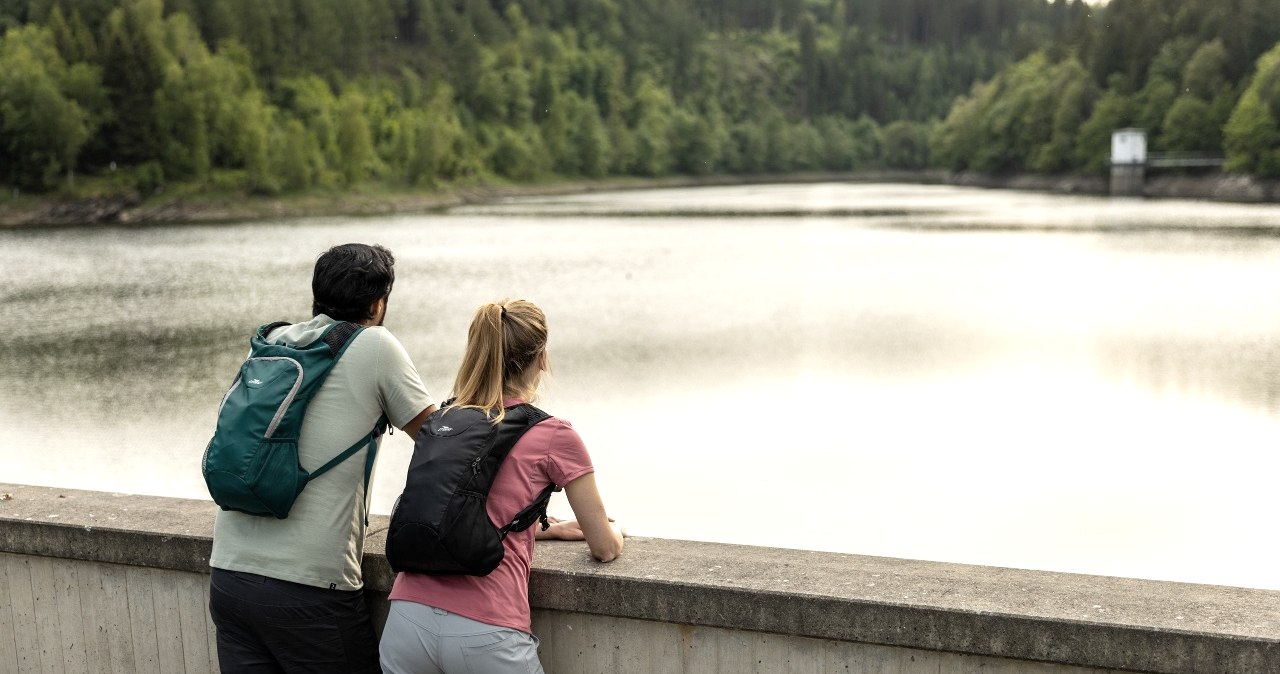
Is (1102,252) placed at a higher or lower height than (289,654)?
lower

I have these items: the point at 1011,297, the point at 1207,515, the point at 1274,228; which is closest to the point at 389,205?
the point at 1274,228

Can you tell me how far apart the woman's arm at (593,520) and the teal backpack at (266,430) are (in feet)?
2.38

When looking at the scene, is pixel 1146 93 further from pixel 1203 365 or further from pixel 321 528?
pixel 321 528

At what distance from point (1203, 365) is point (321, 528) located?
1888cm

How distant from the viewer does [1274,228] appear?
5066 centimetres

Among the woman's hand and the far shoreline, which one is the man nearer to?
the woman's hand

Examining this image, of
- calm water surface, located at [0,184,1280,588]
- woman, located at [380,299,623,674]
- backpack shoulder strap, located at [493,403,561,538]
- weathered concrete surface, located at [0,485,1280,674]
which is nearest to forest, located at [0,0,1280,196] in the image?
calm water surface, located at [0,184,1280,588]

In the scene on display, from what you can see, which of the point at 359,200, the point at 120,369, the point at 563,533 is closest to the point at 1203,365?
the point at 120,369

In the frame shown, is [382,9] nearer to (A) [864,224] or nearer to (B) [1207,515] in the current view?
(A) [864,224]

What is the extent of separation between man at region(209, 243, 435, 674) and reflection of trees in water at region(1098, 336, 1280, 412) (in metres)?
15.2

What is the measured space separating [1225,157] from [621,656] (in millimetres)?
108175

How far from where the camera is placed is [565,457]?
3367 mm

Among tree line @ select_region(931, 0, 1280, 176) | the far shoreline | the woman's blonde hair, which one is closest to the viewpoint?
the woman's blonde hair

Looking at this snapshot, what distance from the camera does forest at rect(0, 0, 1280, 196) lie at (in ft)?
279
